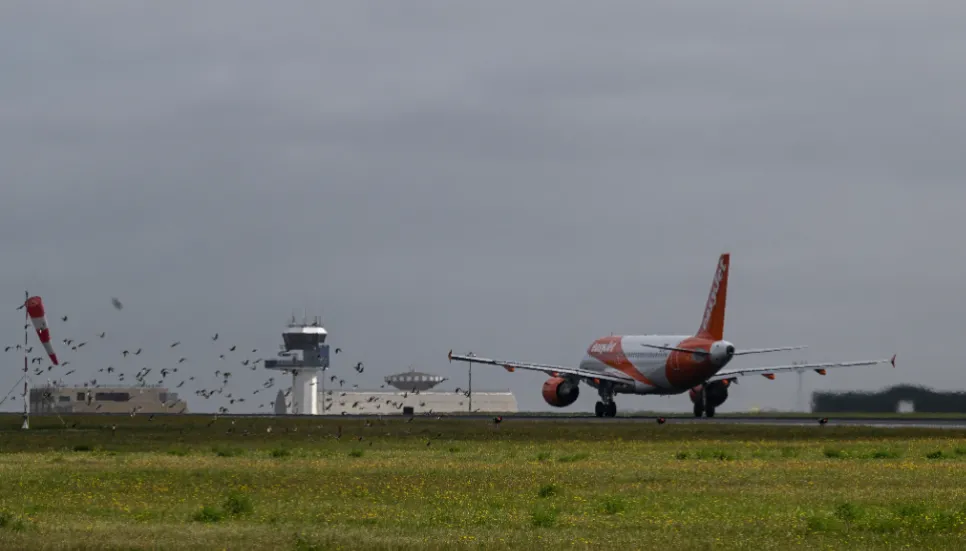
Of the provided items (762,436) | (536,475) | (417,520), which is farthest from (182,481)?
(762,436)

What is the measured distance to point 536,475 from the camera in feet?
144

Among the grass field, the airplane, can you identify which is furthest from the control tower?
the grass field

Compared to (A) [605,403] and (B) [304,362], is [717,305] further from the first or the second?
(B) [304,362]

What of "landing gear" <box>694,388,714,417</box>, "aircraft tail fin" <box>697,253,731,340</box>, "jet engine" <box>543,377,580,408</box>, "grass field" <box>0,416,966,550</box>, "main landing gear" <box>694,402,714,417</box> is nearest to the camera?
"grass field" <box>0,416,966,550</box>

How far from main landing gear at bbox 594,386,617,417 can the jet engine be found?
185 centimetres

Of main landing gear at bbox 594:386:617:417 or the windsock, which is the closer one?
the windsock

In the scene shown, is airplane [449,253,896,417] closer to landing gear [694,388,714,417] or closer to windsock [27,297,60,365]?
landing gear [694,388,714,417]

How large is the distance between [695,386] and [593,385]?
1037 centimetres

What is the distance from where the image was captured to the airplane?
4149 inches

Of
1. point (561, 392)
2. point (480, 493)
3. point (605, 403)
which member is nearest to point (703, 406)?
point (605, 403)

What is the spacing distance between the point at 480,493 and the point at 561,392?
267 ft

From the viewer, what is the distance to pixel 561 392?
4633 inches

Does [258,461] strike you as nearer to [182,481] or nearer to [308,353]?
[182,481]

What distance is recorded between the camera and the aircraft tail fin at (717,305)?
10525 centimetres
